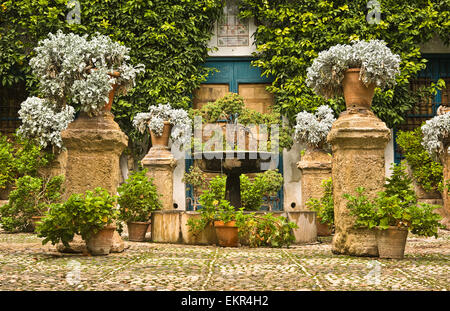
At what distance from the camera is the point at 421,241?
647cm

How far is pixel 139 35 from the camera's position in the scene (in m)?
10.9

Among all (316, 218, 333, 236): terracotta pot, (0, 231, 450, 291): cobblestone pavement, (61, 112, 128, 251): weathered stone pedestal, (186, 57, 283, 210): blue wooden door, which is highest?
(186, 57, 283, 210): blue wooden door

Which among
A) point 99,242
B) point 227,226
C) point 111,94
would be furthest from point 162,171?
Result: point 99,242

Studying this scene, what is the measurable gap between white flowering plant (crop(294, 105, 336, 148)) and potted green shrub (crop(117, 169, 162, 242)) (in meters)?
3.05

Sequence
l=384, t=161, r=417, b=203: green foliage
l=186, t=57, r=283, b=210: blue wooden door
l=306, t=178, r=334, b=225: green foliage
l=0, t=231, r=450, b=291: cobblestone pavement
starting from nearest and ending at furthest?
l=0, t=231, r=450, b=291: cobblestone pavement < l=384, t=161, r=417, b=203: green foliage < l=306, t=178, r=334, b=225: green foliage < l=186, t=57, r=283, b=210: blue wooden door

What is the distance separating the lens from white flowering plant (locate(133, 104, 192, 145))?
8.31m

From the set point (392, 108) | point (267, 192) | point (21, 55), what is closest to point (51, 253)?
point (267, 192)

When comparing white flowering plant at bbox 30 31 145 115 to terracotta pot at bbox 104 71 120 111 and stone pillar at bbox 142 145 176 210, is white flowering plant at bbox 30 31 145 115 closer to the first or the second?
terracotta pot at bbox 104 71 120 111

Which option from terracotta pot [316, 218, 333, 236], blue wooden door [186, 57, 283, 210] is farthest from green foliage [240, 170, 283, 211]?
blue wooden door [186, 57, 283, 210]

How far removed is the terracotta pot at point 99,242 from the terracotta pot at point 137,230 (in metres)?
1.66

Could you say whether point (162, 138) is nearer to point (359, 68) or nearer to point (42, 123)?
point (42, 123)

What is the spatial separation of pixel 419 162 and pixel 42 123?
7281 millimetres

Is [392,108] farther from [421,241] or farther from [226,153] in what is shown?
[226,153]

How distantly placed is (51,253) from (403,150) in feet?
27.2
